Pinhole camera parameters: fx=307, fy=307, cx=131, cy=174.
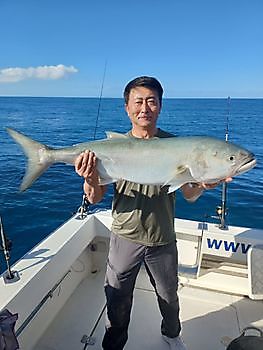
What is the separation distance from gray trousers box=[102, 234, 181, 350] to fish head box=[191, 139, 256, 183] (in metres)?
0.66

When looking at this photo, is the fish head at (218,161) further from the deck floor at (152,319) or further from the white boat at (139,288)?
the deck floor at (152,319)

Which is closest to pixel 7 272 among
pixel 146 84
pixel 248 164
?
pixel 146 84

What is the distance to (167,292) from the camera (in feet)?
8.27

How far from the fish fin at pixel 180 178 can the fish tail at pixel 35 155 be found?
959 millimetres

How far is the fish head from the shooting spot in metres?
2.05

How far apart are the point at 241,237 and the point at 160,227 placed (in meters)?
1.52

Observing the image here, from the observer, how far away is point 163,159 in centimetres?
217

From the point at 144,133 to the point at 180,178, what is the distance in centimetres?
47

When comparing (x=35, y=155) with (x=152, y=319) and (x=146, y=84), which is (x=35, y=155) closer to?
(x=146, y=84)

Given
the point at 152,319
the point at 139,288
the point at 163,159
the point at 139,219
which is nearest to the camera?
the point at 163,159

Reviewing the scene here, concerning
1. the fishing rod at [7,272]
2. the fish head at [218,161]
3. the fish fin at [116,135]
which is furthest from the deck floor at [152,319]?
A: the fish fin at [116,135]

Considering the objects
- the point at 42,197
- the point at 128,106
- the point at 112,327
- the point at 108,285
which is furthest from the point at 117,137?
the point at 42,197

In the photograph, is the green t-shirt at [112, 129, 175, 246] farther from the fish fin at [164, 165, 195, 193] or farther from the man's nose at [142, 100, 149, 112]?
the man's nose at [142, 100, 149, 112]

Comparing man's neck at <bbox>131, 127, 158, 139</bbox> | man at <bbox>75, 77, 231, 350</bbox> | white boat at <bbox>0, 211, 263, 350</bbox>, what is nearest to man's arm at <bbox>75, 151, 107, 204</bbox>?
man at <bbox>75, 77, 231, 350</bbox>
